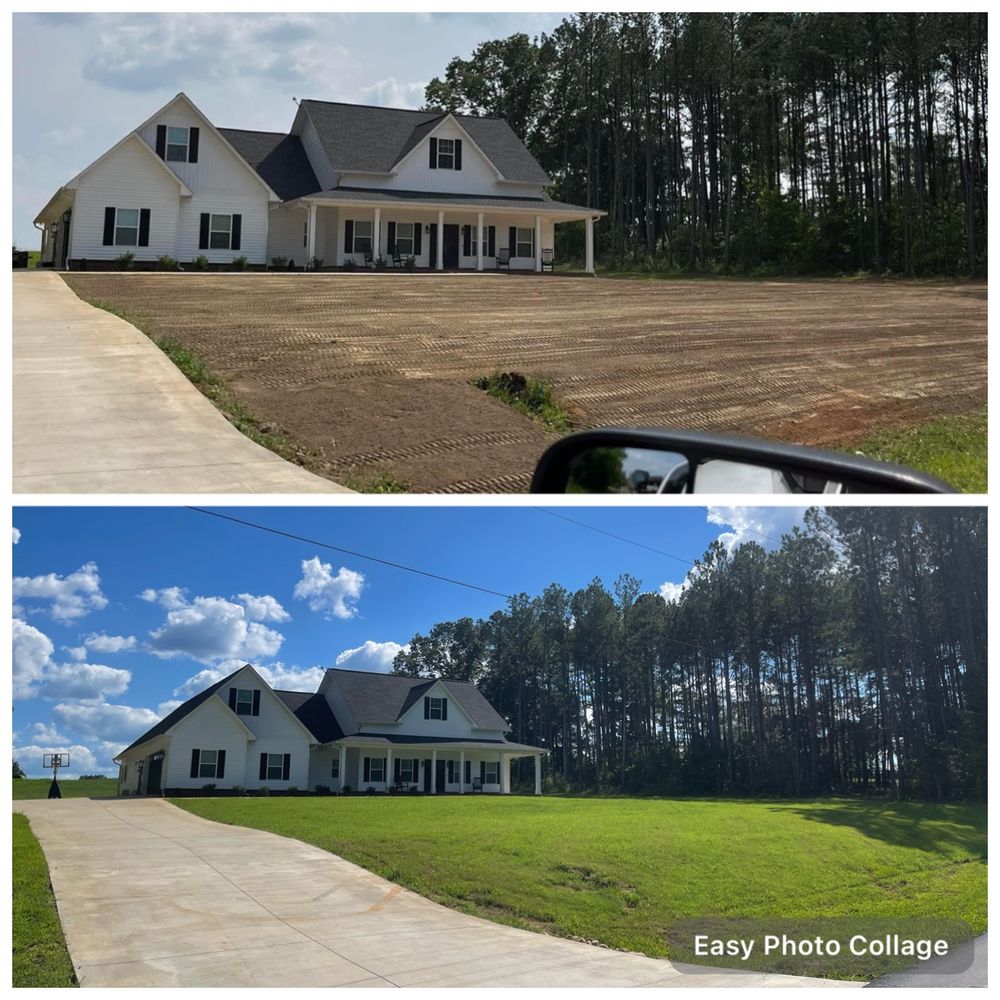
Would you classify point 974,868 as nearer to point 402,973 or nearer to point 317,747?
point 402,973

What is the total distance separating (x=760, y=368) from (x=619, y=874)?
22.5ft

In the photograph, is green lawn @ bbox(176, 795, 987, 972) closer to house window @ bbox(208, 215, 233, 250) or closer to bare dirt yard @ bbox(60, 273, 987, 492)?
bare dirt yard @ bbox(60, 273, 987, 492)

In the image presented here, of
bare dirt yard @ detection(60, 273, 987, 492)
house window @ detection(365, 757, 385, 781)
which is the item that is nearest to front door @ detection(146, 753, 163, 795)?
house window @ detection(365, 757, 385, 781)

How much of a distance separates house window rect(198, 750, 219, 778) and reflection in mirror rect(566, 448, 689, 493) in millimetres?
20899

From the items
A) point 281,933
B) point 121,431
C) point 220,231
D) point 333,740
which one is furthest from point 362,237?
point 281,933

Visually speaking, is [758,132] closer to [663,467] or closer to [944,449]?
[944,449]

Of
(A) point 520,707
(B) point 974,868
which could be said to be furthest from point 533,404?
(A) point 520,707

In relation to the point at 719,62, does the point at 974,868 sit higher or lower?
lower

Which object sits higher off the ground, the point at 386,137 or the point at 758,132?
the point at 758,132

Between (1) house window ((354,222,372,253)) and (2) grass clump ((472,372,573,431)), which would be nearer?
(2) grass clump ((472,372,573,431))

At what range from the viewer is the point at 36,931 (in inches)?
330

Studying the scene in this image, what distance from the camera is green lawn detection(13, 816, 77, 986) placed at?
290 inches

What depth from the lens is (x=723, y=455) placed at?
4.37 metres

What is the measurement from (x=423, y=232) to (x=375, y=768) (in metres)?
17.8
